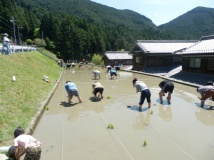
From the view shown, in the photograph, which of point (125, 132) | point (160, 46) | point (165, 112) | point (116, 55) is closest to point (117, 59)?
point (116, 55)

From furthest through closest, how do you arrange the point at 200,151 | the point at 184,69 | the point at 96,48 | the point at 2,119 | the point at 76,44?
the point at 96,48
the point at 76,44
the point at 184,69
the point at 2,119
the point at 200,151

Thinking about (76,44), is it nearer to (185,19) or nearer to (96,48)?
(96,48)

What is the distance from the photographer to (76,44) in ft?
179

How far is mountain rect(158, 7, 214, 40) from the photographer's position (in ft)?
380

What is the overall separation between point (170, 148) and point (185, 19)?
165 metres

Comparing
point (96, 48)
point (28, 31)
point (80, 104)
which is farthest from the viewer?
point (96, 48)

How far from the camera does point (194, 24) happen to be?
131750 millimetres

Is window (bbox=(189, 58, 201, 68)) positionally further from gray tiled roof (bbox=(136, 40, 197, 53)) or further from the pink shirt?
the pink shirt

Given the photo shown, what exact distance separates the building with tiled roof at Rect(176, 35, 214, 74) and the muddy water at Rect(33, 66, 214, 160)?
693cm

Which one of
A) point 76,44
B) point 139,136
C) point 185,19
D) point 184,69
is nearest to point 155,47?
point 184,69

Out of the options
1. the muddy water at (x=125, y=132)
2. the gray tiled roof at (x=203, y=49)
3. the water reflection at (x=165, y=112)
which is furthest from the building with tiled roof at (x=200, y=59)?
the water reflection at (x=165, y=112)

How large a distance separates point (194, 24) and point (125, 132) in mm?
148573

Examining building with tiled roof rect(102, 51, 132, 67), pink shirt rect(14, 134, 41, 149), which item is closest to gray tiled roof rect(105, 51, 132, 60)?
building with tiled roof rect(102, 51, 132, 67)

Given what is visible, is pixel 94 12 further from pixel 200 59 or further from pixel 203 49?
pixel 203 49
